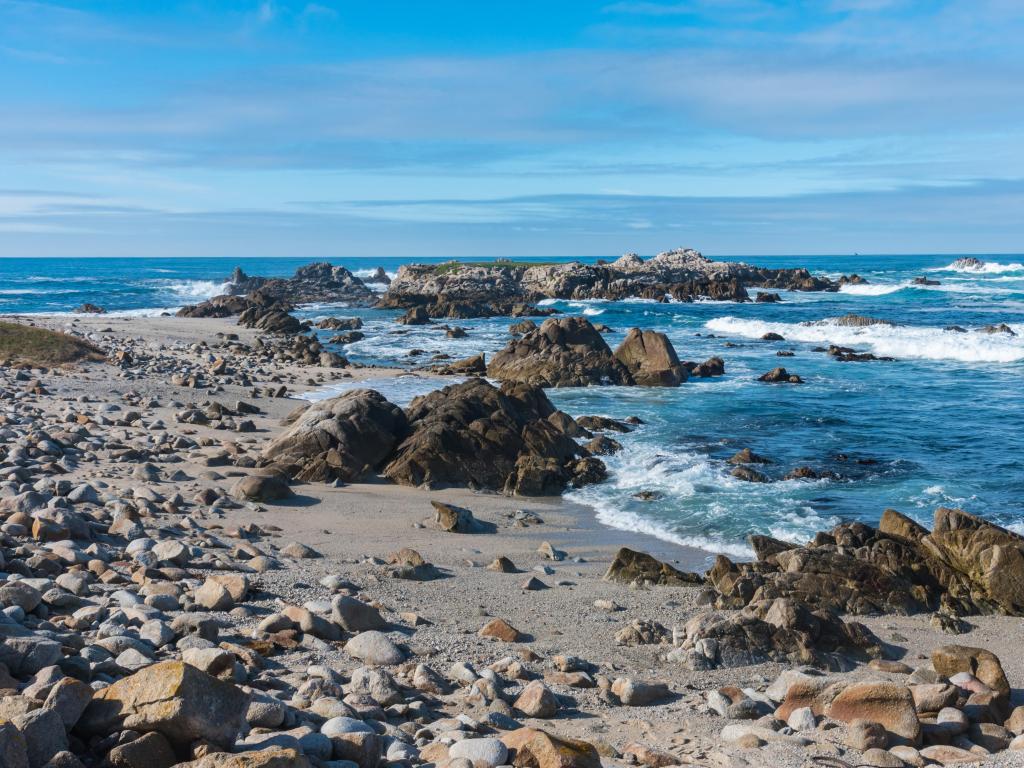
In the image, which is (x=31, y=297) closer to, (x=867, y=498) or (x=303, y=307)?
(x=303, y=307)

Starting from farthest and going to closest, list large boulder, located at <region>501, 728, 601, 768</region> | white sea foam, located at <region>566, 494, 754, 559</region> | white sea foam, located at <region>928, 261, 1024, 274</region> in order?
white sea foam, located at <region>928, 261, 1024, 274</region> → white sea foam, located at <region>566, 494, 754, 559</region> → large boulder, located at <region>501, 728, 601, 768</region>

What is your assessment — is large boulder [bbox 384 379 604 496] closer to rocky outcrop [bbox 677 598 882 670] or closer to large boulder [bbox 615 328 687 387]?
rocky outcrop [bbox 677 598 882 670]

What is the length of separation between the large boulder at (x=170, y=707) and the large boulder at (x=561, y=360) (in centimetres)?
2372

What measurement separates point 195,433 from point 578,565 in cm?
958

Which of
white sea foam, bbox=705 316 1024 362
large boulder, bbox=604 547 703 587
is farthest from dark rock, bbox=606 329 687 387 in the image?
large boulder, bbox=604 547 703 587

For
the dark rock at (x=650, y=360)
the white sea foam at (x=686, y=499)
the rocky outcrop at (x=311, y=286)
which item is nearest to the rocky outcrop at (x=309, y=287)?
the rocky outcrop at (x=311, y=286)

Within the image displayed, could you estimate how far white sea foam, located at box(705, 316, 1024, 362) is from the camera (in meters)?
37.7

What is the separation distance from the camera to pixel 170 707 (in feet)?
13.9

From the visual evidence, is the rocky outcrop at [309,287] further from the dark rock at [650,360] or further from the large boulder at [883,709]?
the large boulder at [883,709]

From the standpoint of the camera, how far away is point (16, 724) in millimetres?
3951

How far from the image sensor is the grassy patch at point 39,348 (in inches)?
979

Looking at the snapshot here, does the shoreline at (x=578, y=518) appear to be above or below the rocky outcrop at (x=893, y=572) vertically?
below

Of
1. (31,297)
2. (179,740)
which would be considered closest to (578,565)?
(179,740)

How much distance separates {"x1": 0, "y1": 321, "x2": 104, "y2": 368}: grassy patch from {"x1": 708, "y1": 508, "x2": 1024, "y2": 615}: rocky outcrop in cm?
2127
